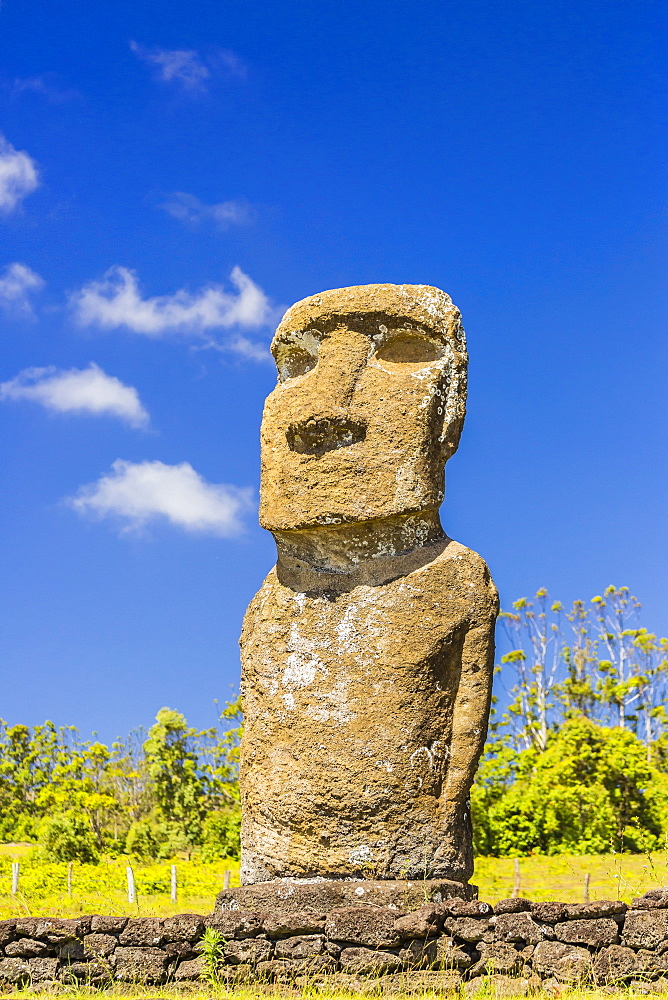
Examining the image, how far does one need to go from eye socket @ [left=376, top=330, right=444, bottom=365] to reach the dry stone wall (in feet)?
11.8

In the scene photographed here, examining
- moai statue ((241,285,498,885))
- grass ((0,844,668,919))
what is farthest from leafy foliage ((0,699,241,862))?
moai statue ((241,285,498,885))

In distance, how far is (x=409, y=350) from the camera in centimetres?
740

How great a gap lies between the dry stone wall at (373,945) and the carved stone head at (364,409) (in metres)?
2.53

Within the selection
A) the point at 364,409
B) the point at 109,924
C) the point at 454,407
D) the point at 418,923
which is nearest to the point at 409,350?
the point at 454,407

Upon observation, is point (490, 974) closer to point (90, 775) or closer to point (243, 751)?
point (243, 751)

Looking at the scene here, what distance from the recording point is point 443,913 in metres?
6.09

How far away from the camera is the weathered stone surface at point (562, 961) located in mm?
5979

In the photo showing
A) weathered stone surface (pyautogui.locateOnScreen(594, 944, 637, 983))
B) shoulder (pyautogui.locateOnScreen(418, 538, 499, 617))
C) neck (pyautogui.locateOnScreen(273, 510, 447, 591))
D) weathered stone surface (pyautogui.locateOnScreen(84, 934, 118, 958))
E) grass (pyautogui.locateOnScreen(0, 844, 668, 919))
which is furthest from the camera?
grass (pyautogui.locateOnScreen(0, 844, 668, 919))

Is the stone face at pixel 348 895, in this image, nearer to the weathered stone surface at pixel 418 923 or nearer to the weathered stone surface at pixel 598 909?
the weathered stone surface at pixel 418 923

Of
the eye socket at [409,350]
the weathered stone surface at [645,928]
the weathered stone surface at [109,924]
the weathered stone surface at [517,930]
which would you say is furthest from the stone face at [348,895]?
the eye socket at [409,350]

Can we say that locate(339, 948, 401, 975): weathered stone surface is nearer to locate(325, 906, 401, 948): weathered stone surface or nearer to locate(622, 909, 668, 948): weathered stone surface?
locate(325, 906, 401, 948): weathered stone surface

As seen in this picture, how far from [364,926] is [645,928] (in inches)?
63.4

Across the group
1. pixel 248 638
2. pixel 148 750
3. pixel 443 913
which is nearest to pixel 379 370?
pixel 248 638

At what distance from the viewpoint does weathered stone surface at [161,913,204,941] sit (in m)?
6.22
